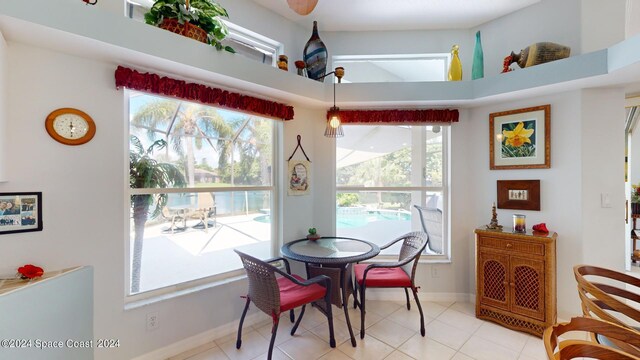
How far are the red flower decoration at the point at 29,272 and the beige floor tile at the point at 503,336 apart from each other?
3.14m

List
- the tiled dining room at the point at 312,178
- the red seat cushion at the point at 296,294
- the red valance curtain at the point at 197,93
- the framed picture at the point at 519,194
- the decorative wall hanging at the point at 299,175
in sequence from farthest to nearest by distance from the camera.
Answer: the decorative wall hanging at the point at 299,175, the framed picture at the point at 519,194, the red seat cushion at the point at 296,294, the red valance curtain at the point at 197,93, the tiled dining room at the point at 312,178

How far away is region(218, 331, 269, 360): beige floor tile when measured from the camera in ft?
6.54

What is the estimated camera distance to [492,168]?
2.71 m

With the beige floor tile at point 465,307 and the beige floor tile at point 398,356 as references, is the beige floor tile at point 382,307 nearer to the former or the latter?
the beige floor tile at point 465,307

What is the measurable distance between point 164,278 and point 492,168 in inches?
127

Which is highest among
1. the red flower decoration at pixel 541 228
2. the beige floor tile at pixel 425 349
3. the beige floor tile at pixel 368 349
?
the red flower decoration at pixel 541 228

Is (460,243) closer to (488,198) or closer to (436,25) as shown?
(488,198)

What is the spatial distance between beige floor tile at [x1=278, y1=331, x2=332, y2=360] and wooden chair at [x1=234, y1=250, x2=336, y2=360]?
92mm

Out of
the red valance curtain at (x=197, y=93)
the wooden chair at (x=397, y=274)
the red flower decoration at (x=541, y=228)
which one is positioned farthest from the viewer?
the red flower decoration at (x=541, y=228)

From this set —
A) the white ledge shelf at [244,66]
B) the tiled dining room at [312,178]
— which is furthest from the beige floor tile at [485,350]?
the white ledge shelf at [244,66]

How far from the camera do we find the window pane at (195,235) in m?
1.98

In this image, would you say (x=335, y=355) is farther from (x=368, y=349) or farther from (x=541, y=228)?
(x=541, y=228)

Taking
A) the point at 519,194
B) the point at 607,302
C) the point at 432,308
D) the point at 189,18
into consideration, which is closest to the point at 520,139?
the point at 519,194

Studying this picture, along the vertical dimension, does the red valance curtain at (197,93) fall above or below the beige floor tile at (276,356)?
above
